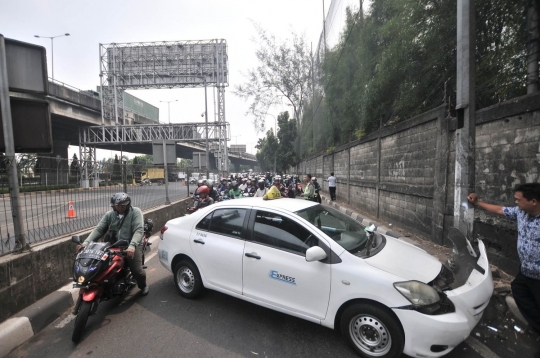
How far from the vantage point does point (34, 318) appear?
3.14m

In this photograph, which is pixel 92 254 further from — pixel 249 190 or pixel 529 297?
pixel 249 190

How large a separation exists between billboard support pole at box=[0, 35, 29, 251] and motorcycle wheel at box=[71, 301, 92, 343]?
1366mm

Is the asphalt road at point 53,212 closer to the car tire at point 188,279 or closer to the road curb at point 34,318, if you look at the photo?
the road curb at point 34,318

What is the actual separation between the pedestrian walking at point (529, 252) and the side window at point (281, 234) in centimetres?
207

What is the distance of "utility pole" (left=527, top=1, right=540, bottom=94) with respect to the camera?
3.96 metres

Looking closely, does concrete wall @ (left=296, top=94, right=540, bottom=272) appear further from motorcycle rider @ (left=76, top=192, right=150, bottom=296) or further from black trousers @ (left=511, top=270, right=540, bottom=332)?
motorcycle rider @ (left=76, top=192, right=150, bottom=296)

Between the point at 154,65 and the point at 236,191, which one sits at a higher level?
the point at 154,65

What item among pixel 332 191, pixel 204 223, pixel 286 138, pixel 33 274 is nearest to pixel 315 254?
pixel 204 223

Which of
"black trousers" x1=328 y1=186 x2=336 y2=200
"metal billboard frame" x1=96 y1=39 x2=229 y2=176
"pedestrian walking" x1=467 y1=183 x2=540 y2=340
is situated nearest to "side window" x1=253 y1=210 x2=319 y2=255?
"pedestrian walking" x1=467 y1=183 x2=540 y2=340

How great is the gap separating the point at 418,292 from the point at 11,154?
4.85 metres

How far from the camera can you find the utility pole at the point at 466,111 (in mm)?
4082

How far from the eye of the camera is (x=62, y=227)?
4605mm

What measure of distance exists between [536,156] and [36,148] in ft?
22.4

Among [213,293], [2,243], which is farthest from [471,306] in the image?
[2,243]
